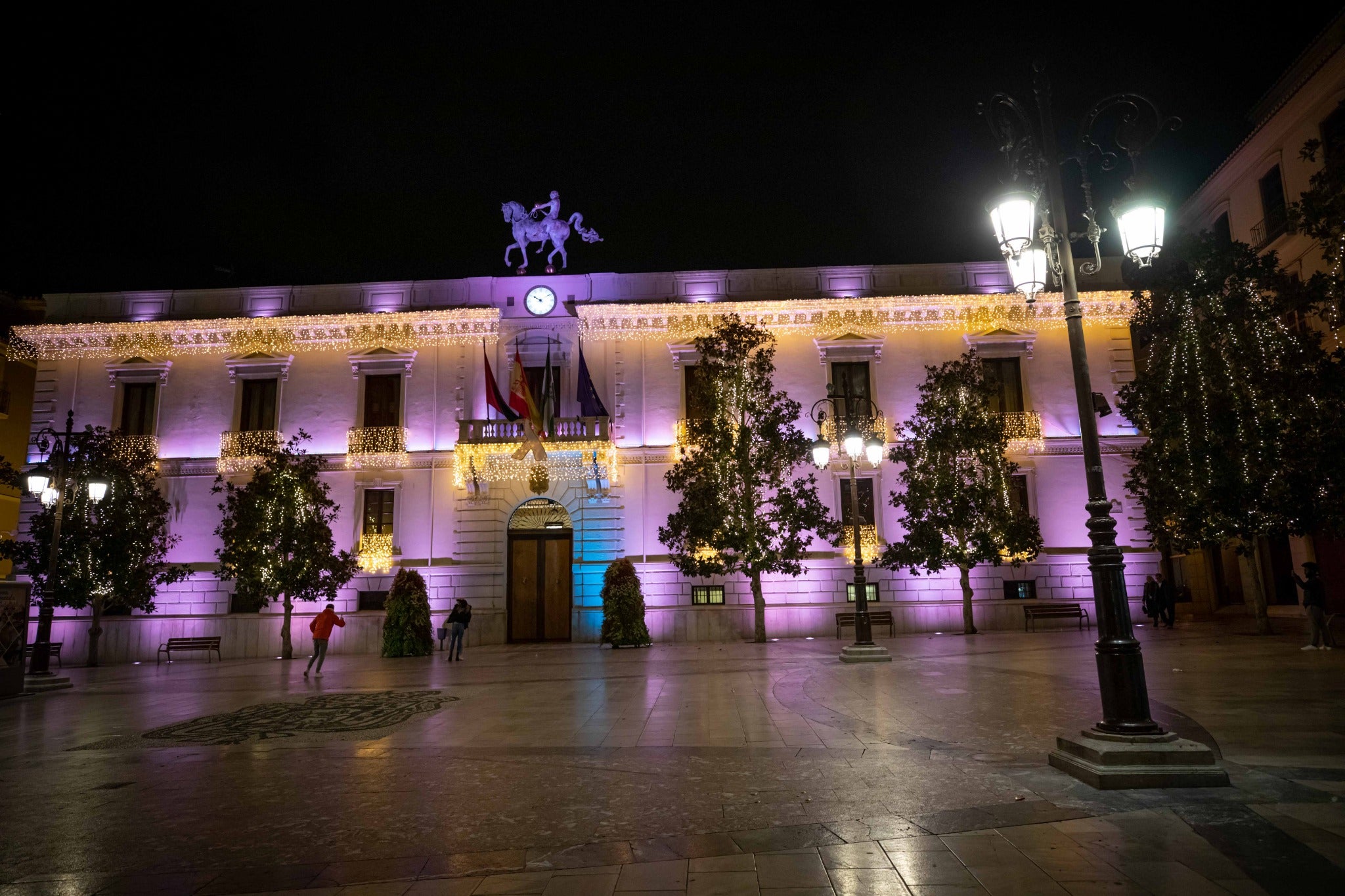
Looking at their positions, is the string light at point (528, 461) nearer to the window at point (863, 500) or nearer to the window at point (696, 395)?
the window at point (696, 395)

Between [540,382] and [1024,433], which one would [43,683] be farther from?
[1024,433]

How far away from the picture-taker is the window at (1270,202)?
2283cm

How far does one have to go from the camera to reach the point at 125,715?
11.9m

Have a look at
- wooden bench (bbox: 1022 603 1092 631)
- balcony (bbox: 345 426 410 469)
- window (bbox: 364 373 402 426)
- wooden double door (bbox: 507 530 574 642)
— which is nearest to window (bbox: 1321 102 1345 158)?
wooden bench (bbox: 1022 603 1092 631)

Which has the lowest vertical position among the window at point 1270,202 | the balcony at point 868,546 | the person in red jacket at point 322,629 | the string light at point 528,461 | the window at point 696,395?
the person in red jacket at point 322,629

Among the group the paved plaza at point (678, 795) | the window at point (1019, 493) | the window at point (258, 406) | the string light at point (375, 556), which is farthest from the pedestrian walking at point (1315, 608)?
the window at point (258, 406)

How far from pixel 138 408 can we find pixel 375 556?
9953 mm

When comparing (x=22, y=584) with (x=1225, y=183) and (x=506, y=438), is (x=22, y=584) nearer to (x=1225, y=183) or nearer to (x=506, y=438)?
(x=506, y=438)

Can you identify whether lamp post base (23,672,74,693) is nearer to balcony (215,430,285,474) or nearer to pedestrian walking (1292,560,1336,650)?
balcony (215,430,285,474)

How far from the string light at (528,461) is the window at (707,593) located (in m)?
4.24

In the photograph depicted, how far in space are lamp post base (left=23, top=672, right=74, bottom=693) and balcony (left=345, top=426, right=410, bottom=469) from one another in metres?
Answer: 10.4

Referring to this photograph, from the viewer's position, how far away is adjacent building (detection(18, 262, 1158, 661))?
24.8 metres

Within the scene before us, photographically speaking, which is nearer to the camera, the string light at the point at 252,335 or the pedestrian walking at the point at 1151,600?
the pedestrian walking at the point at 1151,600

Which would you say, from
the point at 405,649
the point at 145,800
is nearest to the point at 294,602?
the point at 405,649
